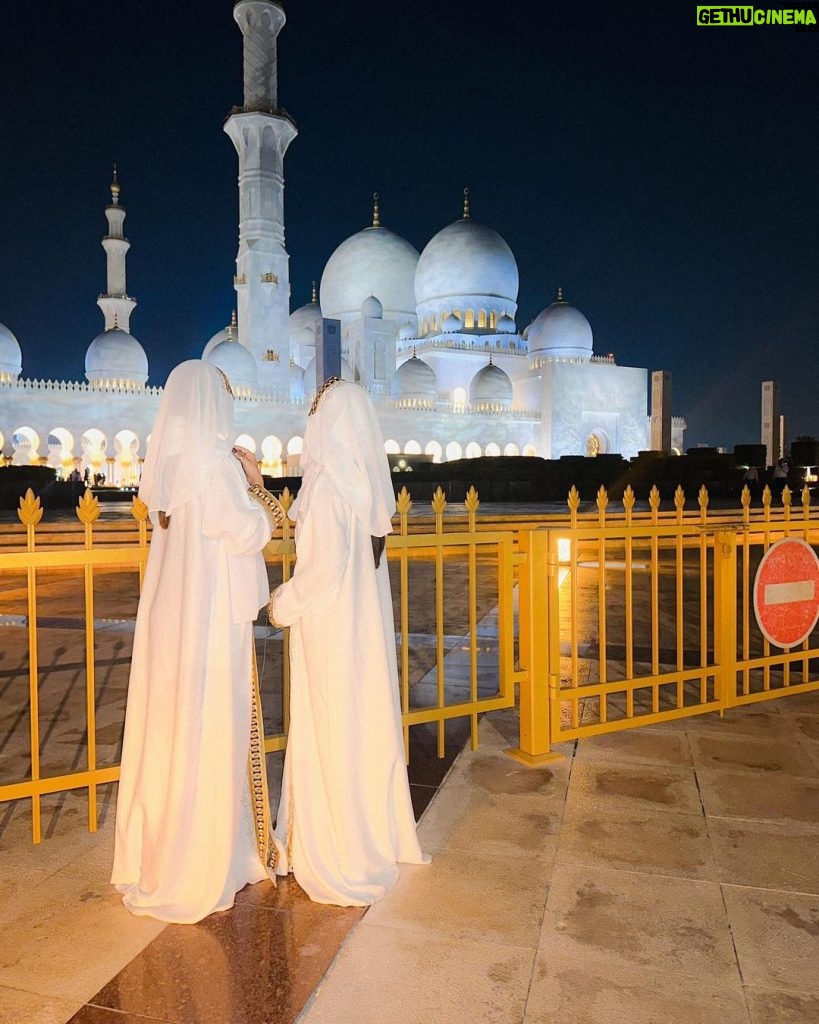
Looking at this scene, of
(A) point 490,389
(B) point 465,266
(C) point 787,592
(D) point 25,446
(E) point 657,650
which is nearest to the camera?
(E) point 657,650

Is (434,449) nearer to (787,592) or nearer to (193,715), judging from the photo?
(787,592)

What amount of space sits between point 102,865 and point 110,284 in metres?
37.9

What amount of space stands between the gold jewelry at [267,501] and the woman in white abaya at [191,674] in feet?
0.38

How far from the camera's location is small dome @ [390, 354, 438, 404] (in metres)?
35.2

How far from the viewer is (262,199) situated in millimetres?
30703

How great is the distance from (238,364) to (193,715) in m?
30.8

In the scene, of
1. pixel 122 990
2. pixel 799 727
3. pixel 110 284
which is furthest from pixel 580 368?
pixel 122 990

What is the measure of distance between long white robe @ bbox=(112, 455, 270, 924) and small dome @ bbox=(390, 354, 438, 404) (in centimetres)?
3280

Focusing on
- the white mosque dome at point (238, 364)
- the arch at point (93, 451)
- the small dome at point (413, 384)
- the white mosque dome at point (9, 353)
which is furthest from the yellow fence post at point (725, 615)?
the white mosque dome at point (9, 353)

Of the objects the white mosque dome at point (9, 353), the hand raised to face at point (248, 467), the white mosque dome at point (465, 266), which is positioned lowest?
the hand raised to face at point (248, 467)

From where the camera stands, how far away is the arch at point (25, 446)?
91.8ft

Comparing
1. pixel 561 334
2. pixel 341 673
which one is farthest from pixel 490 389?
pixel 341 673

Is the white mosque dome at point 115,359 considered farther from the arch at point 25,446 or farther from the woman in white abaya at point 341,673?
the woman in white abaya at point 341,673

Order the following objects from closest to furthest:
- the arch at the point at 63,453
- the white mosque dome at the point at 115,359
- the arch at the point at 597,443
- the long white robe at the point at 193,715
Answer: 1. the long white robe at the point at 193,715
2. the arch at the point at 63,453
3. the white mosque dome at the point at 115,359
4. the arch at the point at 597,443
